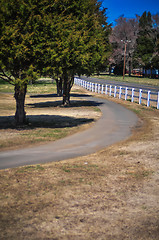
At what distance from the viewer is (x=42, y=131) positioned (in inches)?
576

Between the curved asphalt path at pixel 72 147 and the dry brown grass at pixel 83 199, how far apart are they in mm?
686

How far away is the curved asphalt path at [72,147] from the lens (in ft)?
31.4

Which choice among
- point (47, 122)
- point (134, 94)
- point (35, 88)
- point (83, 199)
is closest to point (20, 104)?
point (47, 122)

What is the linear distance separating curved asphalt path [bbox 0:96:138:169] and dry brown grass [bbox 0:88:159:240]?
27.0 inches

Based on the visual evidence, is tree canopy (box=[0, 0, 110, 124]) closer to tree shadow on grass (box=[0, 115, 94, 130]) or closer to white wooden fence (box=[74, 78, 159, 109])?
tree shadow on grass (box=[0, 115, 94, 130])

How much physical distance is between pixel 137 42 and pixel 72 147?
82921 millimetres

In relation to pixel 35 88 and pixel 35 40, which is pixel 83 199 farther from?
pixel 35 88

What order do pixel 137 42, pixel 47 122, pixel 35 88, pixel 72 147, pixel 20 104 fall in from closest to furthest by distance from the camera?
pixel 72 147 → pixel 20 104 → pixel 47 122 → pixel 35 88 → pixel 137 42

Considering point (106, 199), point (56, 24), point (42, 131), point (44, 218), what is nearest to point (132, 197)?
point (106, 199)

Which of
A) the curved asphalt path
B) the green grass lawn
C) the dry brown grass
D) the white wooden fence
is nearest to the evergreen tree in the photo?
the white wooden fence

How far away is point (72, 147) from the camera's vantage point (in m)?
11.4

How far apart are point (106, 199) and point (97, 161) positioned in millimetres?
3085

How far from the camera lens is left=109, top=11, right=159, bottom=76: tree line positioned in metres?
82.1

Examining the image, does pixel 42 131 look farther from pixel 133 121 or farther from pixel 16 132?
pixel 133 121
